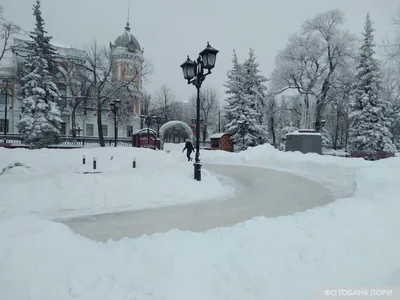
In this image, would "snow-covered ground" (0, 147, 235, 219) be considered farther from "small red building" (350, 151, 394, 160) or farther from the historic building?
the historic building

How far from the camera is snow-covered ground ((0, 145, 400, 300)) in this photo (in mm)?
2660

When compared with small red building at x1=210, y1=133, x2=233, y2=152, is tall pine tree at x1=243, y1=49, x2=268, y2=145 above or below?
above

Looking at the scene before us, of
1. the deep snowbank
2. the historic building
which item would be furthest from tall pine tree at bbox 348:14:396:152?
the historic building

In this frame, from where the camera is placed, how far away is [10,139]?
29.5 m

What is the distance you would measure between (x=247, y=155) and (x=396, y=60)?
1242cm

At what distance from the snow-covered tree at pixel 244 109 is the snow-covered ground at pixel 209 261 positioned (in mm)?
25161

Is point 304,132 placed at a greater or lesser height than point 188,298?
greater

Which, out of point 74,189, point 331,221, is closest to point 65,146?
point 74,189

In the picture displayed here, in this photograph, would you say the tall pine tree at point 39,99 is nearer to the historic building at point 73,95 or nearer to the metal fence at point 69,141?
the metal fence at point 69,141

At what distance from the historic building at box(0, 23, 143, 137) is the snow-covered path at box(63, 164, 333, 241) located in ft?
94.9

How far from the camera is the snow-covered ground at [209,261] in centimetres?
266

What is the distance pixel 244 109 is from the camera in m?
29.5

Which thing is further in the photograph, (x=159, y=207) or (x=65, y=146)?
(x=65, y=146)

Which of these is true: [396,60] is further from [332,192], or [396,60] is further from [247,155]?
[332,192]
